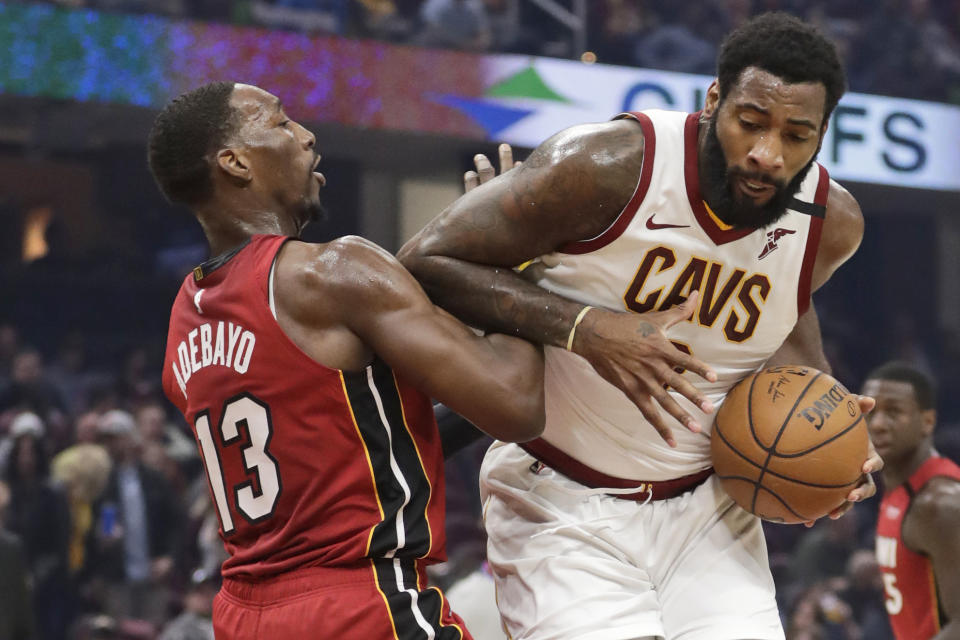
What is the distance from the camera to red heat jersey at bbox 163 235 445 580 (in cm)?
273

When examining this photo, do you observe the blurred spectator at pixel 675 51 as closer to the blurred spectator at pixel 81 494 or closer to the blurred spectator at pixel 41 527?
the blurred spectator at pixel 81 494

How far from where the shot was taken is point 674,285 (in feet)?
9.96

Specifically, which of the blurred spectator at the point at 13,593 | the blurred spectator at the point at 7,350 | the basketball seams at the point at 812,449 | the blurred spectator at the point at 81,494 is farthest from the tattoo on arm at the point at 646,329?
the blurred spectator at the point at 7,350

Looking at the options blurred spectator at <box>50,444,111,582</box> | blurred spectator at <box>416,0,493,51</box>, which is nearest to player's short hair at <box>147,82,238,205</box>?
blurred spectator at <box>50,444,111,582</box>

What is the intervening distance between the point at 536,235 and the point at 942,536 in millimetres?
2924

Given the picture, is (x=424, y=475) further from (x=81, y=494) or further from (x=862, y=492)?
(x=81, y=494)

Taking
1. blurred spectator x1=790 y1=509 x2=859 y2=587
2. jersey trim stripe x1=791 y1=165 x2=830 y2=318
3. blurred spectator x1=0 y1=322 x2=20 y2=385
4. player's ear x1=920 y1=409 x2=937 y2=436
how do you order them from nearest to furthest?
jersey trim stripe x1=791 y1=165 x2=830 y2=318 → player's ear x1=920 y1=409 x2=937 y2=436 → blurred spectator x1=790 y1=509 x2=859 y2=587 → blurred spectator x1=0 y1=322 x2=20 y2=385

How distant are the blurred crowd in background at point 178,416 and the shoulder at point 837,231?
2.23m

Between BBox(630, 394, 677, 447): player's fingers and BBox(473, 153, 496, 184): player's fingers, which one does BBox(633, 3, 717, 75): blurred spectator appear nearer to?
BBox(473, 153, 496, 184): player's fingers

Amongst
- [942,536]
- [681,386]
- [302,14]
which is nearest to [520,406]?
[681,386]

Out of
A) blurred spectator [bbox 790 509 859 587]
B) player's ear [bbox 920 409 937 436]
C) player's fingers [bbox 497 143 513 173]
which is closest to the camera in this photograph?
player's fingers [bbox 497 143 513 173]

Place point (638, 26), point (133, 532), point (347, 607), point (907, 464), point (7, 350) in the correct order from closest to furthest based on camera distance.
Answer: point (347, 607) → point (907, 464) → point (133, 532) → point (7, 350) → point (638, 26)

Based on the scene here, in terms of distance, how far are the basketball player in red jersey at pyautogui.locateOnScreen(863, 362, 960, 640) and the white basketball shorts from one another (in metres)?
2.13

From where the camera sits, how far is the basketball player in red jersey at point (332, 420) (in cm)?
269
